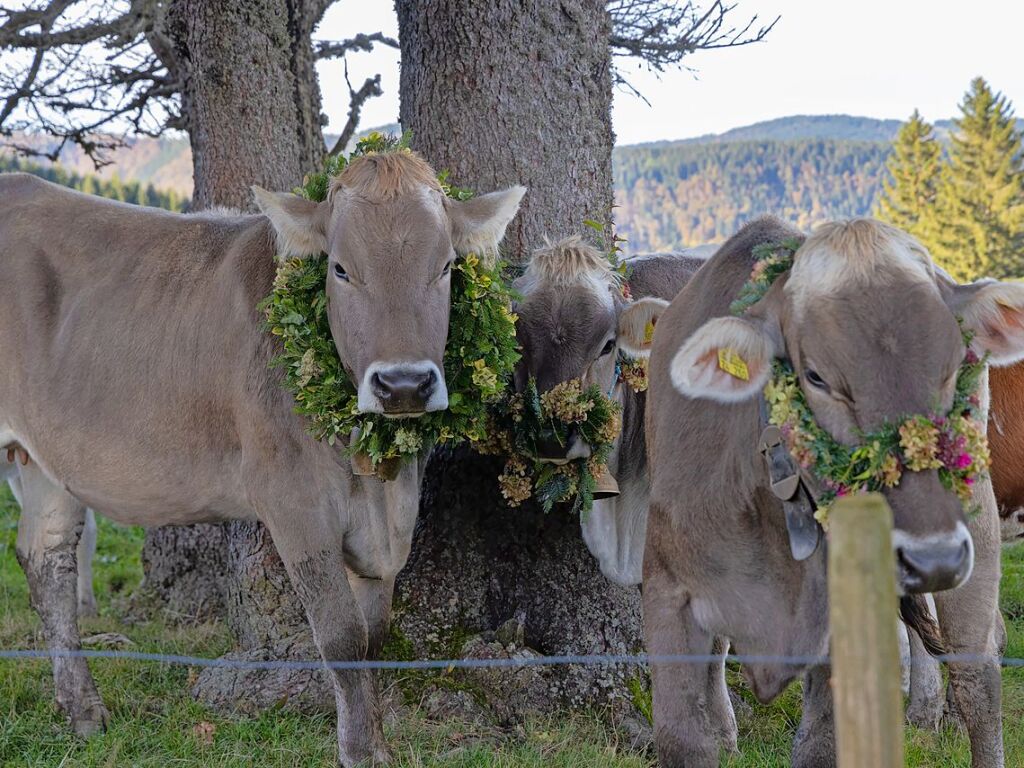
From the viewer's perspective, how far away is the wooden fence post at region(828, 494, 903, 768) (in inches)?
83.0

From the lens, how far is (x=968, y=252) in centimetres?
5569

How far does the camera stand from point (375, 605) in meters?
5.12

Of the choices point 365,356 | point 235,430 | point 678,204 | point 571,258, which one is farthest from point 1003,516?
point 678,204

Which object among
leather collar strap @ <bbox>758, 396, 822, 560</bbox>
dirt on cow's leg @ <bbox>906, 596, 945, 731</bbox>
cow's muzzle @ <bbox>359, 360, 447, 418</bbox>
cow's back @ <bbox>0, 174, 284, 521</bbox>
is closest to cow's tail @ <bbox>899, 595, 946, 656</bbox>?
leather collar strap @ <bbox>758, 396, 822, 560</bbox>

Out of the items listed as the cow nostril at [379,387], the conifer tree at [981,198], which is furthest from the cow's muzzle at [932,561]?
the conifer tree at [981,198]

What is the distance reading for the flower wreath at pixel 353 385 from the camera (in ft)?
15.0

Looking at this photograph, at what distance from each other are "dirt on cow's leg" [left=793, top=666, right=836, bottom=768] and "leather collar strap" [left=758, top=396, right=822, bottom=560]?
1.97 ft

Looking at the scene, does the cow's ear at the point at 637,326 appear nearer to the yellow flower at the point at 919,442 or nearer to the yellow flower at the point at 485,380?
the yellow flower at the point at 485,380

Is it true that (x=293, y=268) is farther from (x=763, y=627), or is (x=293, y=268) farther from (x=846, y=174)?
(x=846, y=174)

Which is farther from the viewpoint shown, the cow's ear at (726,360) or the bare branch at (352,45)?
the bare branch at (352,45)

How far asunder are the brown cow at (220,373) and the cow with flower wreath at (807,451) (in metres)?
1.05

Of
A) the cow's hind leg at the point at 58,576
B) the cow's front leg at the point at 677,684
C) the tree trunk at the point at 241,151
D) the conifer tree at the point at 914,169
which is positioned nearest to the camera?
the cow's front leg at the point at 677,684

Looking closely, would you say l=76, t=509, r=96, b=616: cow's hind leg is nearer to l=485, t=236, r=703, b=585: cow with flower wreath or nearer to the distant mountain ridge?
l=485, t=236, r=703, b=585: cow with flower wreath

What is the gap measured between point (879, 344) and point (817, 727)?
1603 millimetres
